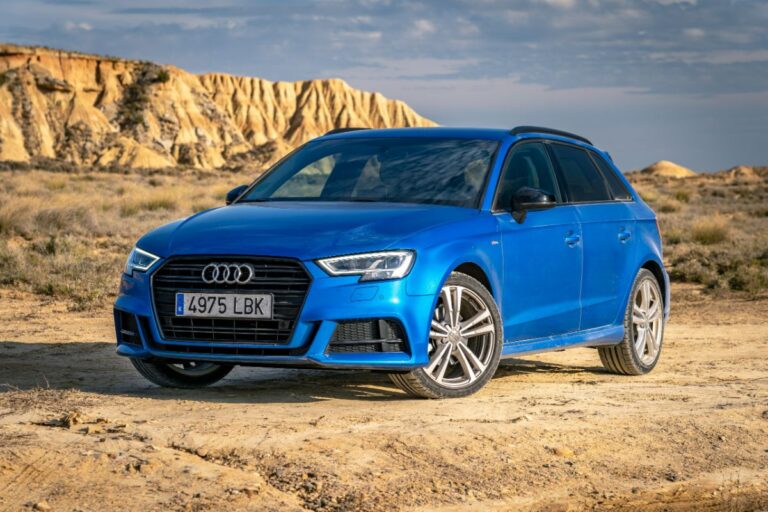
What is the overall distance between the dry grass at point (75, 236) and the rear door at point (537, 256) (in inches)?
284

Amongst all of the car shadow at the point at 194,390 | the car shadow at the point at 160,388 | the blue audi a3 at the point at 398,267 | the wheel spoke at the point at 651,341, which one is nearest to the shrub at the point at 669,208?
the car shadow at the point at 194,390

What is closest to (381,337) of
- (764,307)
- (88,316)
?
(88,316)

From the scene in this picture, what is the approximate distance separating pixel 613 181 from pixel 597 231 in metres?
0.91

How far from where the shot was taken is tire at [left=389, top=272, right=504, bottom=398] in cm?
719

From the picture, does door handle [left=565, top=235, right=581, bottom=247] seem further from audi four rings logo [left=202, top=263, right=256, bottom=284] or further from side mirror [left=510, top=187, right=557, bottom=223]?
audi four rings logo [left=202, top=263, right=256, bottom=284]

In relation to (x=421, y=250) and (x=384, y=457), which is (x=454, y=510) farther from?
(x=421, y=250)

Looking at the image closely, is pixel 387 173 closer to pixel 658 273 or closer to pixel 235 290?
pixel 235 290

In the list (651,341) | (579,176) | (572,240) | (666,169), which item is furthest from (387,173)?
(666,169)

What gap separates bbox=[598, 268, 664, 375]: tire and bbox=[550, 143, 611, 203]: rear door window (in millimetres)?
726

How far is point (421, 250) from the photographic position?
6.97 metres

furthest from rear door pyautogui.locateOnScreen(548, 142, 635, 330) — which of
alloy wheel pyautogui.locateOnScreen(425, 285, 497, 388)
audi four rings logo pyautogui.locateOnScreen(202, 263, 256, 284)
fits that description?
audi four rings logo pyautogui.locateOnScreen(202, 263, 256, 284)

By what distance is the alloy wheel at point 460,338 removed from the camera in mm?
7230

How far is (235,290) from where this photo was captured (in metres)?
6.98

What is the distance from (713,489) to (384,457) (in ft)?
4.90
